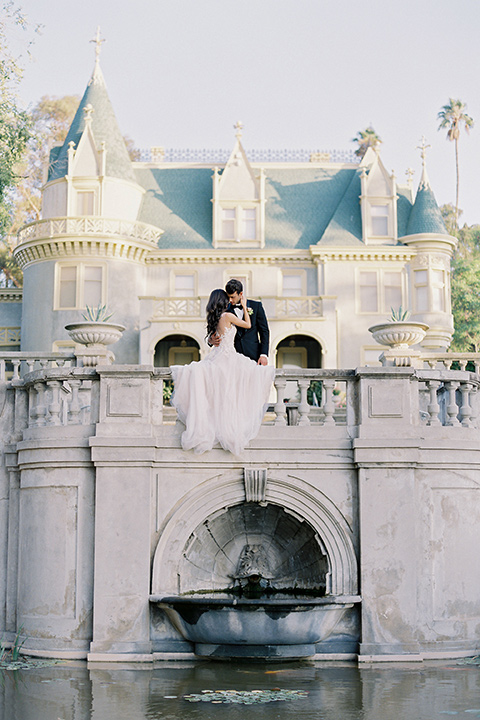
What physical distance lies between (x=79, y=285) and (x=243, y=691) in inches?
1107

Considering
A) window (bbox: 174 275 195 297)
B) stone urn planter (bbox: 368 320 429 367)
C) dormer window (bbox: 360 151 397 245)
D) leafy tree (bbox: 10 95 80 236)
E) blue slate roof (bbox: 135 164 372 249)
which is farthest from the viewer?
leafy tree (bbox: 10 95 80 236)

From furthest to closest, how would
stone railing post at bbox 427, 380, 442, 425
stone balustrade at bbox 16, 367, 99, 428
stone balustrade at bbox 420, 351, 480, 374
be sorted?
stone balustrade at bbox 420, 351, 480, 374, stone railing post at bbox 427, 380, 442, 425, stone balustrade at bbox 16, 367, 99, 428

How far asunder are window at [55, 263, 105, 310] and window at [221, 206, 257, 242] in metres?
5.45

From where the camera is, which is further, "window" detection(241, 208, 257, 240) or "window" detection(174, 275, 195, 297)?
"window" detection(241, 208, 257, 240)

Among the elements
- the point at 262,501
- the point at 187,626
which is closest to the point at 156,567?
the point at 187,626

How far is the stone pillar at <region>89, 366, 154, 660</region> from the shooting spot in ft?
35.4

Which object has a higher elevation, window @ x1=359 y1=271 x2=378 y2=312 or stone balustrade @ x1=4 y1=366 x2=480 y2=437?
window @ x1=359 y1=271 x2=378 y2=312

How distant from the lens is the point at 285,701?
8.85 m

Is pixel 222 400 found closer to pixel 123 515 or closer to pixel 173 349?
pixel 123 515

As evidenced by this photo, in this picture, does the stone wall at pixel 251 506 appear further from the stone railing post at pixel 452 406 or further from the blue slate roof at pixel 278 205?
the blue slate roof at pixel 278 205

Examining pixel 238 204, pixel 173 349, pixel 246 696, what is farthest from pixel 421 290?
pixel 246 696

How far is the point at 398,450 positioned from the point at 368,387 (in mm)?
826

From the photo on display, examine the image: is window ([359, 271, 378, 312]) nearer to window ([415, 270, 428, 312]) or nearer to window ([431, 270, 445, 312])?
window ([415, 270, 428, 312])

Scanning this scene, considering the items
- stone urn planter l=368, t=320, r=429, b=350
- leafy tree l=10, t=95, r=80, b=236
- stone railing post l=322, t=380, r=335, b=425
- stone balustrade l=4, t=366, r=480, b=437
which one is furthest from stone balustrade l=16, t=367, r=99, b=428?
leafy tree l=10, t=95, r=80, b=236
